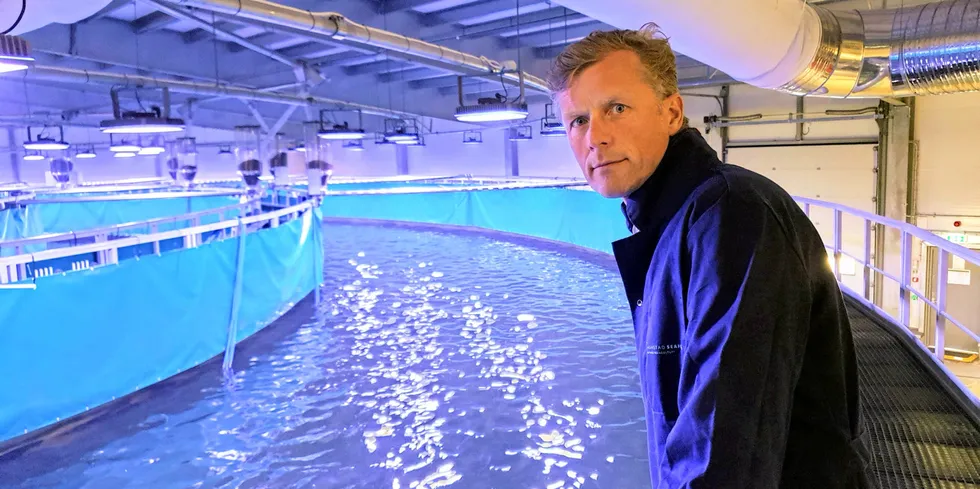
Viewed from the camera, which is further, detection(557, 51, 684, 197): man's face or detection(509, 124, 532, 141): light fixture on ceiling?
detection(509, 124, 532, 141): light fixture on ceiling

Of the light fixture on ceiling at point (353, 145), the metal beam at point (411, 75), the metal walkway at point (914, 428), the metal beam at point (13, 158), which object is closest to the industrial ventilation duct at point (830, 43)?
the metal walkway at point (914, 428)

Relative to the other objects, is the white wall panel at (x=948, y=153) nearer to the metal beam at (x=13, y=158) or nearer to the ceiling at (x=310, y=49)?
the ceiling at (x=310, y=49)

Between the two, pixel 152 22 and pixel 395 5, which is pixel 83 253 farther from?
pixel 395 5

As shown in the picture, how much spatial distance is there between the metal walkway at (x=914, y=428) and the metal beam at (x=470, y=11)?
6.10m

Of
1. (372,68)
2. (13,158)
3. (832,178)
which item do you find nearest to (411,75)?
(372,68)

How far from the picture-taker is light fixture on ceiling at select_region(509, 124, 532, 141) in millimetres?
17505

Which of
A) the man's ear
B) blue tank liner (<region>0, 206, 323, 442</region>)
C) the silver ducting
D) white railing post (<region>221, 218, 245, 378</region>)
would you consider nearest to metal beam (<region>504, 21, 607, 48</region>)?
the silver ducting

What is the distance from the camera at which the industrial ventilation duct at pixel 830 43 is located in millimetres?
3758

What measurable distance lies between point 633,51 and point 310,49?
11.3m

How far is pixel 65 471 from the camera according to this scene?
3938mm

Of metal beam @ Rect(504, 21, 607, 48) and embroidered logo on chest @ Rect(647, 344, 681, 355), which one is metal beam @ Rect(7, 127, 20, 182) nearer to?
metal beam @ Rect(504, 21, 607, 48)

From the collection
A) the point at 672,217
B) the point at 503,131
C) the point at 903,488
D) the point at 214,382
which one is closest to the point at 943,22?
the point at 903,488

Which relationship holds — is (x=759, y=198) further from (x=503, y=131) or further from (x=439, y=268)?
(x=503, y=131)

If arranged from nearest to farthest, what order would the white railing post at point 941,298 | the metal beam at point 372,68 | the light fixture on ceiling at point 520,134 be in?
the white railing post at point 941,298, the metal beam at point 372,68, the light fixture on ceiling at point 520,134
